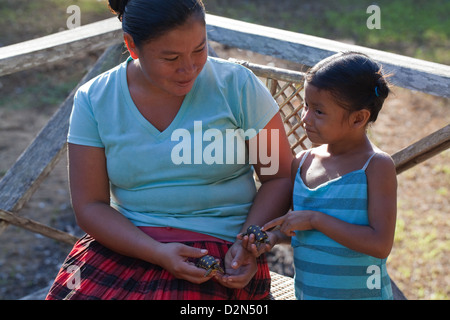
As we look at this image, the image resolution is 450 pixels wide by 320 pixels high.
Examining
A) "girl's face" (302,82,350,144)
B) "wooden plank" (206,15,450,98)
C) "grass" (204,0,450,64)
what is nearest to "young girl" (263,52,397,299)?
"girl's face" (302,82,350,144)

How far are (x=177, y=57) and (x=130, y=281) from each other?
0.76 m

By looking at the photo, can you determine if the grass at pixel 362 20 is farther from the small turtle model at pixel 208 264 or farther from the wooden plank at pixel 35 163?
the small turtle model at pixel 208 264

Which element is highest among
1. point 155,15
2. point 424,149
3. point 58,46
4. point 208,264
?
point 155,15

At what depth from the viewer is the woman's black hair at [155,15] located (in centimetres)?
195

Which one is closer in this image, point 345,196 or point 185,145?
point 345,196

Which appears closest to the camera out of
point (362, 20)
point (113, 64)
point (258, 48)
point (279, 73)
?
point (279, 73)

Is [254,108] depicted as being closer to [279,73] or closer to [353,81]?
[353,81]

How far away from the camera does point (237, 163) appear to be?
86.4 inches

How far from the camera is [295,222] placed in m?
1.98

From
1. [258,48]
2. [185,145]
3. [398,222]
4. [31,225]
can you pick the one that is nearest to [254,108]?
[185,145]

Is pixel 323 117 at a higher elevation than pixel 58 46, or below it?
below

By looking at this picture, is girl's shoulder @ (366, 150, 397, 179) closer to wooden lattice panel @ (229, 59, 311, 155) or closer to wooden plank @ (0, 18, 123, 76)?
wooden lattice panel @ (229, 59, 311, 155)

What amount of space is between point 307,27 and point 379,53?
635 centimetres

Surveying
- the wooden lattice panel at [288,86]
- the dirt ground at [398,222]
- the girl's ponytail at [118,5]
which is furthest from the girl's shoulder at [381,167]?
the dirt ground at [398,222]
